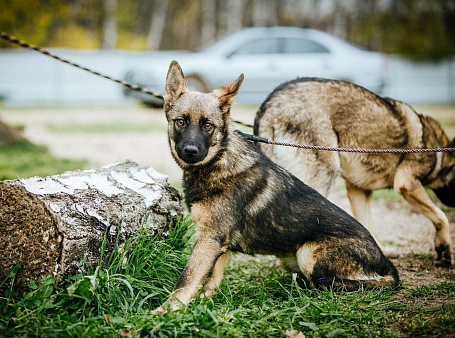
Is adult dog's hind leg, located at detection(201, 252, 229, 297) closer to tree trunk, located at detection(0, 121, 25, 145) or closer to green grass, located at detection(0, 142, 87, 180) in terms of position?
green grass, located at detection(0, 142, 87, 180)

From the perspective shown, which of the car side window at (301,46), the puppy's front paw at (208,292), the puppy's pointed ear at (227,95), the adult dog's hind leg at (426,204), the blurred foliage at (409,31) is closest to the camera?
the puppy's front paw at (208,292)

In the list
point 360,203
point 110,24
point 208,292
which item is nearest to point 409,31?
point 110,24

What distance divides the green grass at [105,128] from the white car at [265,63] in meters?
2.71

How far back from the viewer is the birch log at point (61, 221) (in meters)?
3.15

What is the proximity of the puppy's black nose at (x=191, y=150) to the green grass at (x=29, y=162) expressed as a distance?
4.48m

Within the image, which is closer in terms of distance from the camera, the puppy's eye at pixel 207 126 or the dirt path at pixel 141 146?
the puppy's eye at pixel 207 126

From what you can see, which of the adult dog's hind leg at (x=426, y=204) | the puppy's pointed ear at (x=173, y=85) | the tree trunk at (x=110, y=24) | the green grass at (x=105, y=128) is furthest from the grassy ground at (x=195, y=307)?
the tree trunk at (x=110, y=24)

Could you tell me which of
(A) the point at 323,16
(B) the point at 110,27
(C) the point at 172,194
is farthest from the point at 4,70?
(A) the point at 323,16

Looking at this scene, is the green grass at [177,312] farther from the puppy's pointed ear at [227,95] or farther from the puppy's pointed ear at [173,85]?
the puppy's pointed ear at [227,95]

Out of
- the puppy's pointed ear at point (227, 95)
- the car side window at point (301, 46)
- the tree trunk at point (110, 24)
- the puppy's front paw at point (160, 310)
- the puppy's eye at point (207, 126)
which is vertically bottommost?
the puppy's front paw at point (160, 310)

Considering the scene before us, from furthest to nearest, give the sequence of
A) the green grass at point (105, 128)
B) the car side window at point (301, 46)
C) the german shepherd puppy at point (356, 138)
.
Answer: the car side window at point (301, 46) → the green grass at point (105, 128) → the german shepherd puppy at point (356, 138)

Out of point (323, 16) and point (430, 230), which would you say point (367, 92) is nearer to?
point (430, 230)

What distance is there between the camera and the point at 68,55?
2066cm

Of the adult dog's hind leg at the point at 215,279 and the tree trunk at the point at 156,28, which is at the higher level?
the tree trunk at the point at 156,28
